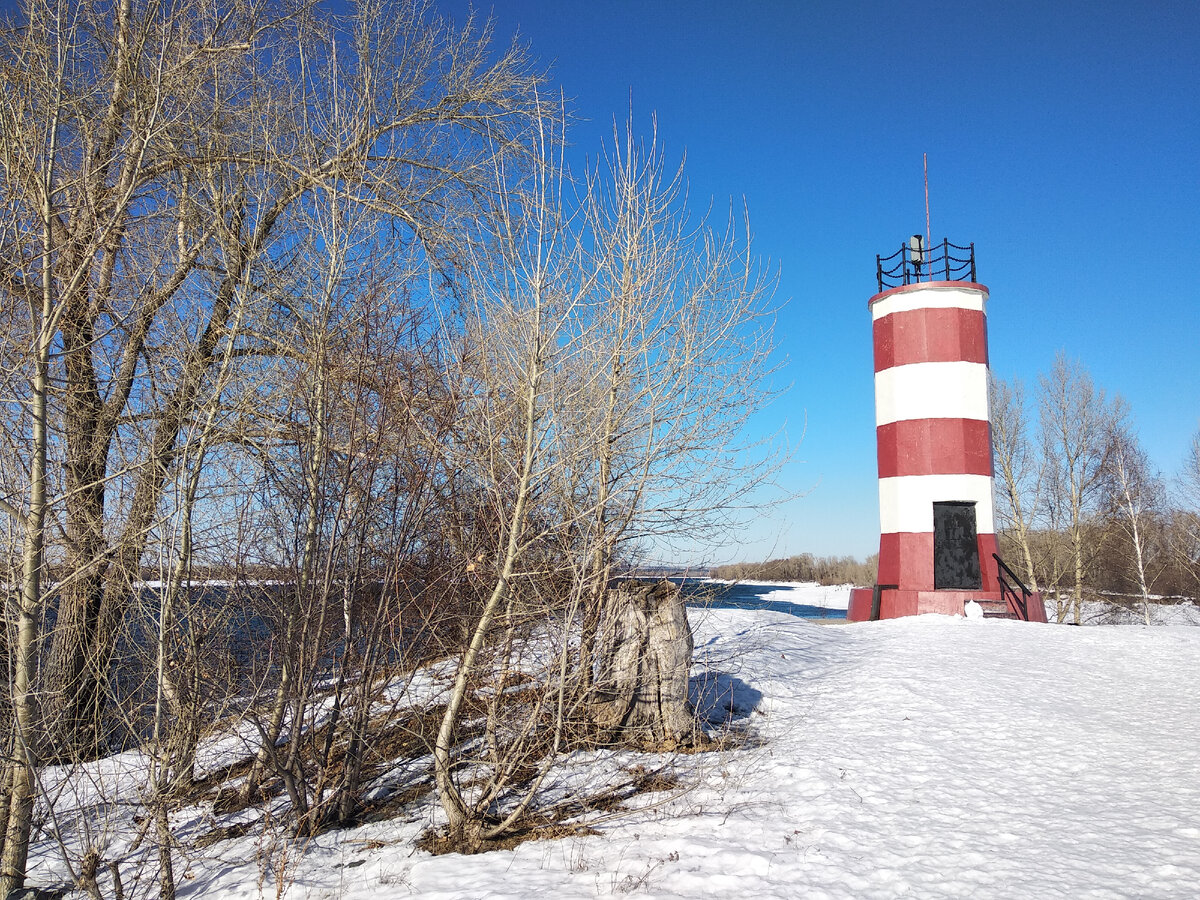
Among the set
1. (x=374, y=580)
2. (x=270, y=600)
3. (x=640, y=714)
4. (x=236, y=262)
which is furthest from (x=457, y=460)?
(x=640, y=714)

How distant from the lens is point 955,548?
43.9ft

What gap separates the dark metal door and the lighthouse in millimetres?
17

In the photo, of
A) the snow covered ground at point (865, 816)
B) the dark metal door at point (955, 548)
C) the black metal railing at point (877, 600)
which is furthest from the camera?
the black metal railing at point (877, 600)

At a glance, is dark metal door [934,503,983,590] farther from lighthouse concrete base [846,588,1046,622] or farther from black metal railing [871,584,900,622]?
black metal railing [871,584,900,622]

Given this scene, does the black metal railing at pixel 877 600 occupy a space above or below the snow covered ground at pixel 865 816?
above

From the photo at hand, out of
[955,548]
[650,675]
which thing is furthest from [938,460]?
[650,675]

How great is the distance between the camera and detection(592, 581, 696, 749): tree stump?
19.9 feet

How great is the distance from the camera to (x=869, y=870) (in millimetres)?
3945

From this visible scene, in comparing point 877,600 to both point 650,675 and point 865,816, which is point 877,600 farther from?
point 865,816

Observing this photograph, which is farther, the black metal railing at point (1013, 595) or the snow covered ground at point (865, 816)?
the black metal railing at point (1013, 595)

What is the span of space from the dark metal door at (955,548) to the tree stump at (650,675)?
29.7 ft

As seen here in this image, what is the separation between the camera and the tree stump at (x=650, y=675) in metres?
6.08

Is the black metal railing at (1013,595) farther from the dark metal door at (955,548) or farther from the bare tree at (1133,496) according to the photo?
the bare tree at (1133,496)

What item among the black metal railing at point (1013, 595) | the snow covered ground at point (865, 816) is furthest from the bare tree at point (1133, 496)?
the snow covered ground at point (865, 816)
